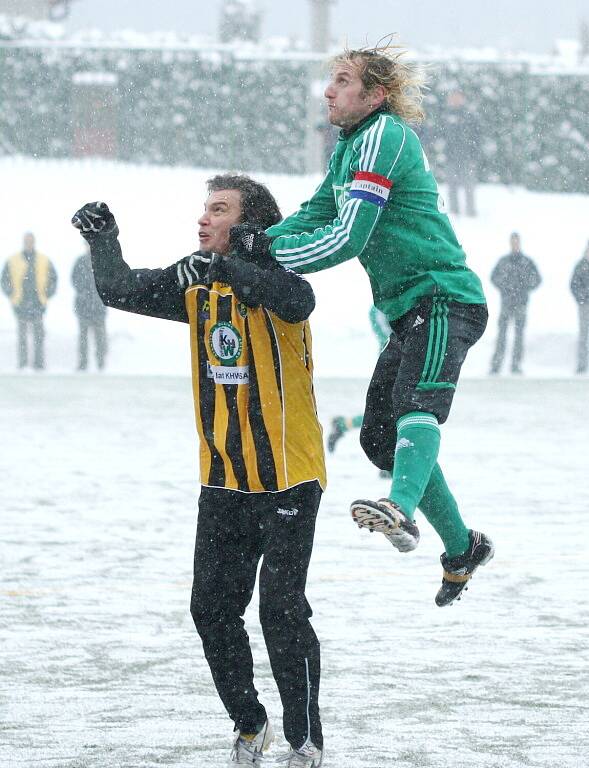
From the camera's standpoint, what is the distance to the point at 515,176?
2944 cm

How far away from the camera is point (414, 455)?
4617mm

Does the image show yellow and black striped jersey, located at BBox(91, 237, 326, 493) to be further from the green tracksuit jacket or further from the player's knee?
the player's knee

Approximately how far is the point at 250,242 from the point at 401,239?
51cm

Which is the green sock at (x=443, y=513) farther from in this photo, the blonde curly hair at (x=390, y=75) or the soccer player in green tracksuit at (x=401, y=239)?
the blonde curly hair at (x=390, y=75)

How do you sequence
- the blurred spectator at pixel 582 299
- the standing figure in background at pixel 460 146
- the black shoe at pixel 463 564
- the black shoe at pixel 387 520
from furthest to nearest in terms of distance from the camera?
the standing figure in background at pixel 460 146, the blurred spectator at pixel 582 299, the black shoe at pixel 463 564, the black shoe at pixel 387 520

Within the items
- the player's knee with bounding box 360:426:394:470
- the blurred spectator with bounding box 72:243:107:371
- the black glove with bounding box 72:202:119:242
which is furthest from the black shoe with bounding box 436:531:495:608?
the blurred spectator with bounding box 72:243:107:371

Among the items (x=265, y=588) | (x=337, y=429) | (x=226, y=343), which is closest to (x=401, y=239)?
(x=226, y=343)

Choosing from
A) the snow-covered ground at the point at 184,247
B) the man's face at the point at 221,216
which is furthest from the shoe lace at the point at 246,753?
the snow-covered ground at the point at 184,247

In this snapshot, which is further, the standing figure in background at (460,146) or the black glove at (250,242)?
the standing figure in background at (460,146)

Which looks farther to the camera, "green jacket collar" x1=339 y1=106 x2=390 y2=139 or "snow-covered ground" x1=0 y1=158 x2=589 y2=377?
"snow-covered ground" x1=0 y1=158 x2=589 y2=377

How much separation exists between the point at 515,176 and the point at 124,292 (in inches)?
1008

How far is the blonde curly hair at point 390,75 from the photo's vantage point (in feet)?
15.2

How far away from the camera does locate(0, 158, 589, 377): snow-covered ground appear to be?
2250 centimetres

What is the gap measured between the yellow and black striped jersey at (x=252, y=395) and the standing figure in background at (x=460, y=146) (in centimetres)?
2005
